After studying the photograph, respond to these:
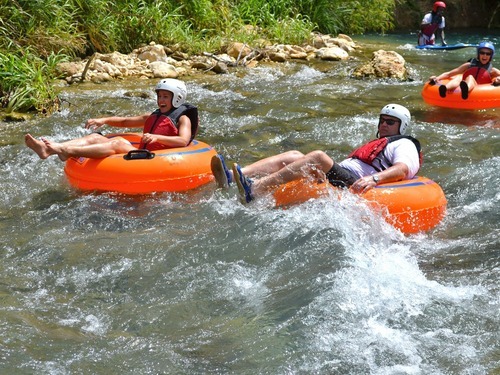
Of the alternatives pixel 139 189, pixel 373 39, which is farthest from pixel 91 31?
pixel 373 39

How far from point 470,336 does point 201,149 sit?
3.39 m

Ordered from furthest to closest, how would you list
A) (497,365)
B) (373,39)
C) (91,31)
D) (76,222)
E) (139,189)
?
(373,39), (91,31), (139,189), (76,222), (497,365)

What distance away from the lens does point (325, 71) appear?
1285 centimetres

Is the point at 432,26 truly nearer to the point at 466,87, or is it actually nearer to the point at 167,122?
the point at 466,87

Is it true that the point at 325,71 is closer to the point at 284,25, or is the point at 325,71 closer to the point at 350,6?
the point at 284,25

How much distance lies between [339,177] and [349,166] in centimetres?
26

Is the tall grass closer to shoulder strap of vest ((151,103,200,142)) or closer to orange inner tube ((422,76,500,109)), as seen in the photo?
shoulder strap of vest ((151,103,200,142))

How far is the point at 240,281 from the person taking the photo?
4.70 metres

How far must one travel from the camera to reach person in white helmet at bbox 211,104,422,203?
5.61m

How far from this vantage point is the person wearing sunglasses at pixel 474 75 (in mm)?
9844

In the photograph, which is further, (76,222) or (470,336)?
(76,222)

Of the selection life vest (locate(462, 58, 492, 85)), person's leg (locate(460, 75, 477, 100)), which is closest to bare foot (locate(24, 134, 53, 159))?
person's leg (locate(460, 75, 477, 100))

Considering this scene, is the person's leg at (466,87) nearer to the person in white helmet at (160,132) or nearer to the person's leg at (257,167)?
the person in white helmet at (160,132)

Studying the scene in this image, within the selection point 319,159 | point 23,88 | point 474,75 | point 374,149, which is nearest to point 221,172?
point 319,159
